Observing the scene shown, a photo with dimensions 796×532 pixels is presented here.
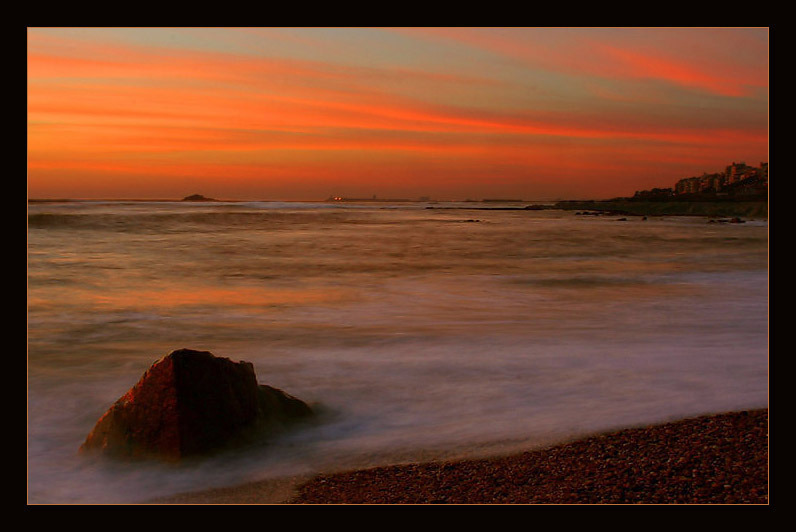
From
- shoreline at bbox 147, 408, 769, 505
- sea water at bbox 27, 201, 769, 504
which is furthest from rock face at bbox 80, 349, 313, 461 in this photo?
shoreline at bbox 147, 408, 769, 505

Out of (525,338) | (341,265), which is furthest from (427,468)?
(341,265)

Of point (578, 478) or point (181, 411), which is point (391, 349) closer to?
point (181, 411)

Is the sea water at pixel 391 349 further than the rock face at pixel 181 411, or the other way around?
the sea water at pixel 391 349

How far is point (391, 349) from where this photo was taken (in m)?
6.84

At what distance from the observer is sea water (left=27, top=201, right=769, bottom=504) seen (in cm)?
423

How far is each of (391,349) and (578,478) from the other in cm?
343

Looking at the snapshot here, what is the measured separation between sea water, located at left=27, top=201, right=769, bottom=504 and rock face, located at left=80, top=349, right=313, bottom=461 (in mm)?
106

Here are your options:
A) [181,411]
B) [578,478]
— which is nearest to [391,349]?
[181,411]

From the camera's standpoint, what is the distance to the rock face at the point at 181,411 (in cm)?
397

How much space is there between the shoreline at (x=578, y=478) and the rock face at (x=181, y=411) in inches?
12.9

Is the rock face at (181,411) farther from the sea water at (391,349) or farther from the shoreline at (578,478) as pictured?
the shoreline at (578,478)

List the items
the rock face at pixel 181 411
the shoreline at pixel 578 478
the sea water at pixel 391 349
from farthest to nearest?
the sea water at pixel 391 349 < the rock face at pixel 181 411 < the shoreline at pixel 578 478

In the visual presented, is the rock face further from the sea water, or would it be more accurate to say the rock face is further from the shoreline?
the shoreline

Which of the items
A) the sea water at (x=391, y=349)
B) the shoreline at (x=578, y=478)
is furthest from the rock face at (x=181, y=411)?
the shoreline at (x=578, y=478)
